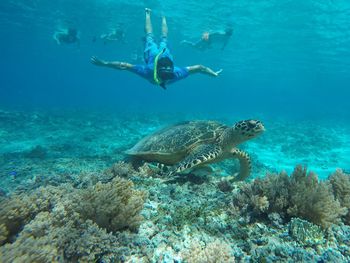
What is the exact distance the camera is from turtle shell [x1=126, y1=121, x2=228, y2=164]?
639cm

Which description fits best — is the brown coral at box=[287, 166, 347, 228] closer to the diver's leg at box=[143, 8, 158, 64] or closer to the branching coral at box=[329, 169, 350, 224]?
the branching coral at box=[329, 169, 350, 224]

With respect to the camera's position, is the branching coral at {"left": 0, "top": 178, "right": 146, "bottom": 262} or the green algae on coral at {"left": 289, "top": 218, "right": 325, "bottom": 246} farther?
the green algae on coral at {"left": 289, "top": 218, "right": 325, "bottom": 246}

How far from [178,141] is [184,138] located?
18cm

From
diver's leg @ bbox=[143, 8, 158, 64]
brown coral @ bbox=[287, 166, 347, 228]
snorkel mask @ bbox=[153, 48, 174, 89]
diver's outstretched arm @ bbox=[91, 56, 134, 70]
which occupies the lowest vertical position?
brown coral @ bbox=[287, 166, 347, 228]

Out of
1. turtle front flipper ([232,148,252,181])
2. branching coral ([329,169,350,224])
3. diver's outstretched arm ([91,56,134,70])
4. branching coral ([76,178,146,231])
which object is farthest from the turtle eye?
diver's outstretched arm ([91,56,134,70])

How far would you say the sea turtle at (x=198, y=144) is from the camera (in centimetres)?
573

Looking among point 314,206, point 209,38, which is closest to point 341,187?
point 314,206

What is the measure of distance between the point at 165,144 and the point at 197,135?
91 centimetres

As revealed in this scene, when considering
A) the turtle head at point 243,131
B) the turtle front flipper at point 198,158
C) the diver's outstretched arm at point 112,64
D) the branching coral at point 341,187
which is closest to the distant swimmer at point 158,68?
the diver's outstretched arm at point 112,64

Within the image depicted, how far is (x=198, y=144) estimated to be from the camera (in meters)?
6.43

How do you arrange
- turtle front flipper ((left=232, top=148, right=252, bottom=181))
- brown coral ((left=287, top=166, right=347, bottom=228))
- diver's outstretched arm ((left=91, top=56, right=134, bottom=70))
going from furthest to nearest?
1. diver's outstretched arm ((left=91, top=56, right=134, bottom=70))
2. turtle front flipper ((left=232, top=148, right=252, bottom=181))
3. brown coral ((left=287, top=166, right=347, bottom=228))

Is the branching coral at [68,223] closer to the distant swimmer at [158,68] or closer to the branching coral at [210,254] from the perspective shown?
the branching coral at [210,254]

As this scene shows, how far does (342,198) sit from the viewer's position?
4410 millimetres

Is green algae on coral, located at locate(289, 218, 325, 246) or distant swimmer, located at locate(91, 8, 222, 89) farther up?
distant swimmer, located at locate(91, 8, 222, 89)
